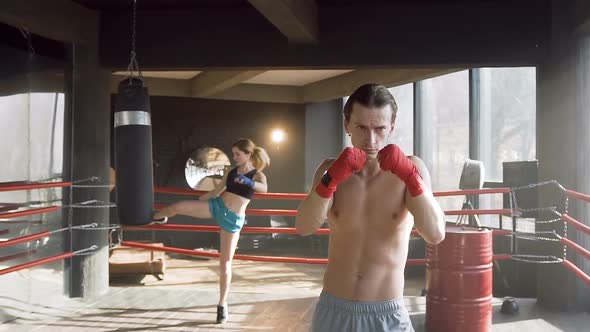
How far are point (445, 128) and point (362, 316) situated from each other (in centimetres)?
613

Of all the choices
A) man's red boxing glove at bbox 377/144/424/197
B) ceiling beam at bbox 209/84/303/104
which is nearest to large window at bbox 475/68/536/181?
ceiling beam at bbox 209/84/303/104

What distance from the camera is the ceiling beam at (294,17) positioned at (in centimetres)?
336

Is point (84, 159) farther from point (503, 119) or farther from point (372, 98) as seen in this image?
point (503, 119)

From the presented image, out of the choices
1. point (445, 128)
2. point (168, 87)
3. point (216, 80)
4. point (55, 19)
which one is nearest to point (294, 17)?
point (55, 19)

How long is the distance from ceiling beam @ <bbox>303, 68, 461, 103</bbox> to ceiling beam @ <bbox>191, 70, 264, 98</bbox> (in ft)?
4.87

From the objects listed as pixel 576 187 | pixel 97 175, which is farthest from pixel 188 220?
pixel 576 187

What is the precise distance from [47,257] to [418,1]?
11.2ft

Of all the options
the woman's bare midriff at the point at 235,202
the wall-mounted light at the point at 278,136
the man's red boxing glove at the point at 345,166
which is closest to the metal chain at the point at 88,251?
the woman's bare midriff at the point at 235,202

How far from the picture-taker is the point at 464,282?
10.4ft

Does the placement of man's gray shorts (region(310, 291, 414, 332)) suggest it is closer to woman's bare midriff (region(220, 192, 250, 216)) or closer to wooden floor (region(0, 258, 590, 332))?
wooden floor (region(0, 258, 590, 332))

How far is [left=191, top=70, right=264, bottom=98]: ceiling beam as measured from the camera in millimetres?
6836

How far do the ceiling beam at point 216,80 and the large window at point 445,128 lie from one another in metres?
2.53

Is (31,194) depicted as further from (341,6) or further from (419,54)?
(419,54)

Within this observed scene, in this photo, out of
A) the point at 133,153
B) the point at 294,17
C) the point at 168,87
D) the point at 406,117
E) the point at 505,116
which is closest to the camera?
the point at 133,153
